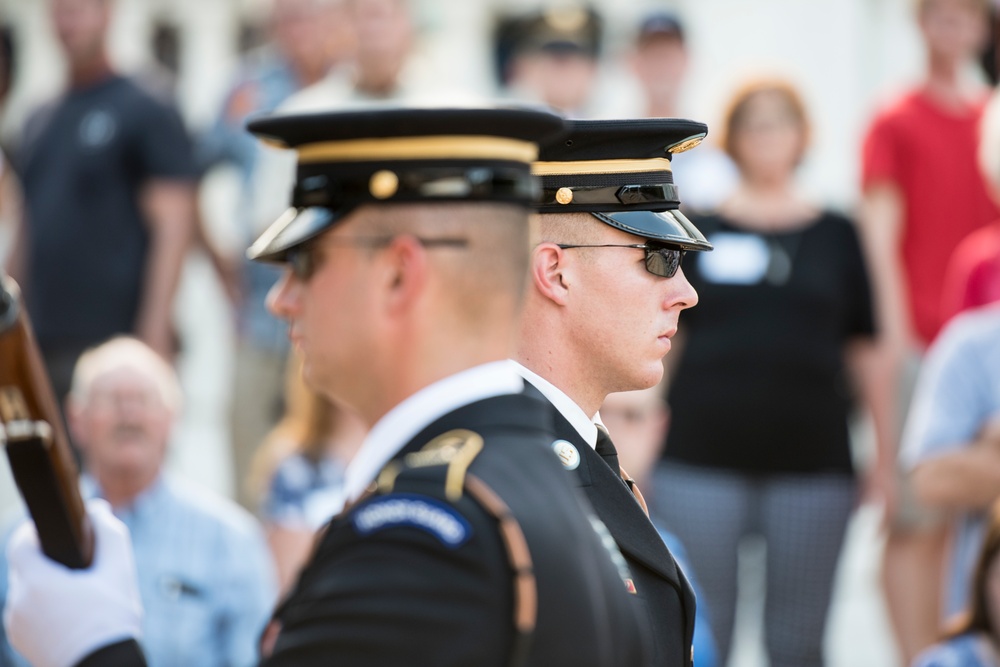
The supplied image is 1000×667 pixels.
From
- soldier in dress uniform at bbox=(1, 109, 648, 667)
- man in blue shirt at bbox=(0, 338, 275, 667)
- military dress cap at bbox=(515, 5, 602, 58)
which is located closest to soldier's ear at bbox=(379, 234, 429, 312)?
soldier in dress uniform at bbox=(1, 109, 648, 667)

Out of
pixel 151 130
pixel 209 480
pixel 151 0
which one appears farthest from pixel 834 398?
pixel 151 0

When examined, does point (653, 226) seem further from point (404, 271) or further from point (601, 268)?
point (404, 271)

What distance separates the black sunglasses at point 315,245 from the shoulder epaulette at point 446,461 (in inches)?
8.5

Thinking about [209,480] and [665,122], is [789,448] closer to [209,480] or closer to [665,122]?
[665,122]

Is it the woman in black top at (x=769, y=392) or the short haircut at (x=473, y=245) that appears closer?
the short haircut at (x=473, y=245)

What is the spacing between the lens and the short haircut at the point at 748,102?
229 inches

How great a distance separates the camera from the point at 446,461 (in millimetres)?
1838

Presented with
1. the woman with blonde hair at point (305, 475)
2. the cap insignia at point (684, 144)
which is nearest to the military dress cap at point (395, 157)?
the cap insignia at point (684, 144)

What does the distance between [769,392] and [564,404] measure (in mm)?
3027

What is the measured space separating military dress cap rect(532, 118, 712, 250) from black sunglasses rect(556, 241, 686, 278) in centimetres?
2

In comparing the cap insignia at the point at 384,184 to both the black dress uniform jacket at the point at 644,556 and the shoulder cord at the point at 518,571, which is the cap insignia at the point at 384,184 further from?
the black dress uniform jacket at the point at 644,556

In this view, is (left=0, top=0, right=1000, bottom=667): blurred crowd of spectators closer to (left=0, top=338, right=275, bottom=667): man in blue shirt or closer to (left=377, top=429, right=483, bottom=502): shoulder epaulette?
Answer: (left=0, top=338, right=275, bottom=667): man in blue shirt

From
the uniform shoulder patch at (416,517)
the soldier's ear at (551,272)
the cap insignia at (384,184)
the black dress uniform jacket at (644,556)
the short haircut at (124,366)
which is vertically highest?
the cap insignia at (384,184)

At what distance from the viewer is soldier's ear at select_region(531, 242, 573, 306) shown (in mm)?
2682
